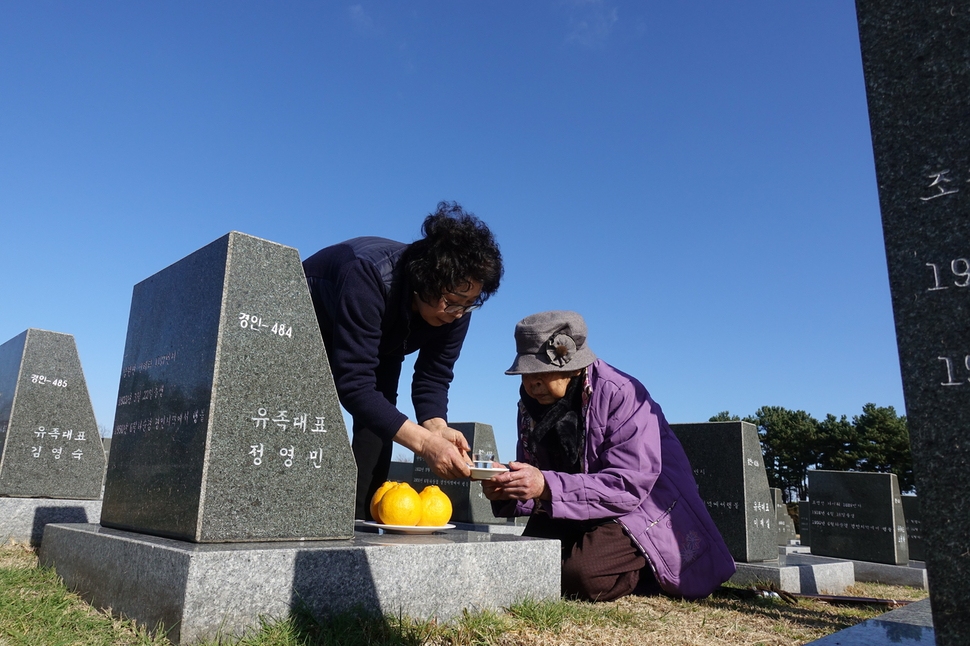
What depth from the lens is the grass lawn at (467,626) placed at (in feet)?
7.24

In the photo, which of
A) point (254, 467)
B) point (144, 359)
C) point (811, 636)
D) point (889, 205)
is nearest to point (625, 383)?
point (811, 636)

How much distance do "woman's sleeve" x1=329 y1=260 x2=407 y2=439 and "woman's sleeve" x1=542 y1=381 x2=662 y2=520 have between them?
91 centimetres

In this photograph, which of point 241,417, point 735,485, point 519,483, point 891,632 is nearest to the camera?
point 891,632

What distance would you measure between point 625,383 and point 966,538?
2521 mm

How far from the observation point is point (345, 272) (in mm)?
3486

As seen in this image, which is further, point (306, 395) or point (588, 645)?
point (306, 395)

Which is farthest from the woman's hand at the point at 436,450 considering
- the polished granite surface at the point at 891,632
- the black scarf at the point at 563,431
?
the polished granite surface at the point at 891,632

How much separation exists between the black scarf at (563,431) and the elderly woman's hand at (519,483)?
1.56 feet

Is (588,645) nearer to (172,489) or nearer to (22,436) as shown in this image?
(172,489)

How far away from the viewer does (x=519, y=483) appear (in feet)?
10.8

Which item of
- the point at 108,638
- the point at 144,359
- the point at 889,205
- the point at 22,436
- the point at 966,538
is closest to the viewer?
the point at 966,538

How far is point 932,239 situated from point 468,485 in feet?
A: 27.5

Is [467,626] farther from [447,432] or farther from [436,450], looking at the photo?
[447,432]

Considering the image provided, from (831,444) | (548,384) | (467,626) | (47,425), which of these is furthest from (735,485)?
(831,444)
